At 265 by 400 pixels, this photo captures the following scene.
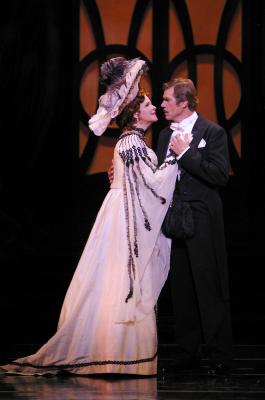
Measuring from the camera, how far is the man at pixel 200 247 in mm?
5266

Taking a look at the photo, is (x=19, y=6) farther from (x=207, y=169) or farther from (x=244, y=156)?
(x=207, y=169)

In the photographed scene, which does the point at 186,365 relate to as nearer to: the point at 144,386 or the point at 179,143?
the point at 144,386

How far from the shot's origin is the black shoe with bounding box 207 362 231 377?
5227mm

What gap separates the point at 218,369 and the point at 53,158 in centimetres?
340

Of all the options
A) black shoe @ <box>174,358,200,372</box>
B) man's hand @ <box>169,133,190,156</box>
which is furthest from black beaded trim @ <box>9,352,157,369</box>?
man's hand @ <box>169,133,190,156</box>

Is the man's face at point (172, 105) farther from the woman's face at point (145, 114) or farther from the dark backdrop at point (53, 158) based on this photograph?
the dark backdrop at point (53, 158)

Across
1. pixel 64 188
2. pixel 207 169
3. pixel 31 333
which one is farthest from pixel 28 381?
pixel 64 188

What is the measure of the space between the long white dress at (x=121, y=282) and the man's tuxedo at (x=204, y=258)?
0.10m

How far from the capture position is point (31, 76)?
827 centimetres

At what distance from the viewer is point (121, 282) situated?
5.26 meters

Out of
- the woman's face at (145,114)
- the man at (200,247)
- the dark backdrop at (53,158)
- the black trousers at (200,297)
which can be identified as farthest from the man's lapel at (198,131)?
the dark backdrop at (53,158)

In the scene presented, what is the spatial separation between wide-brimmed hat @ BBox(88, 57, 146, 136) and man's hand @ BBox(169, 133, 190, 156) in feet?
1.01

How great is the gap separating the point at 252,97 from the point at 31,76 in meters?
1.64

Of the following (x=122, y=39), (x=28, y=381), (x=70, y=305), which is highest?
(x=122, y=39)
